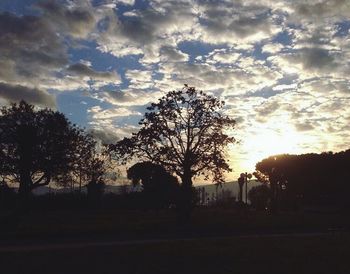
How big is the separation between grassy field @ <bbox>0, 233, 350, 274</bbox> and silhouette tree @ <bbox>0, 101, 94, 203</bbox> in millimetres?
26084

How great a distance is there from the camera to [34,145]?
46.8m

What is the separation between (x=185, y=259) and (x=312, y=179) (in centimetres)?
7304

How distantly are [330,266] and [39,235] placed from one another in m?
18.2

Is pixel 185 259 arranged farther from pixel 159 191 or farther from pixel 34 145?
pixel 159 191

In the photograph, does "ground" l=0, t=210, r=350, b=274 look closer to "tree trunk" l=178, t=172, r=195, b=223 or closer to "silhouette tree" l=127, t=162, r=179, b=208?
"tree trunk" l=178, t=172, r=195, b=223

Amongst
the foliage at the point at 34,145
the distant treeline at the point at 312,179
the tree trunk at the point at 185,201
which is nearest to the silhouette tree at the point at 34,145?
the foliage at the point at 34,145

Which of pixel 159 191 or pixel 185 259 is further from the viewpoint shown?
pixel 159 191

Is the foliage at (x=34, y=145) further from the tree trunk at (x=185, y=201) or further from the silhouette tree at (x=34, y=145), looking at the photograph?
the tree trunk at (x=185, y=201)

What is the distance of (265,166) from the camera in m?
105

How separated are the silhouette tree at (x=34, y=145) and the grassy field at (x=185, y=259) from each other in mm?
26084

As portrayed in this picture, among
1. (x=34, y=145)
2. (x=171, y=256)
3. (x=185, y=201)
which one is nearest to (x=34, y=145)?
(x=34, y=145)

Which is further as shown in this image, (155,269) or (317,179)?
(317,179)

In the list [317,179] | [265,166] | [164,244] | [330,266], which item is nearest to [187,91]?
[164,244]

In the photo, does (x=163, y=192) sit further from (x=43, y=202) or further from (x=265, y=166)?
(x=265, y=166)
